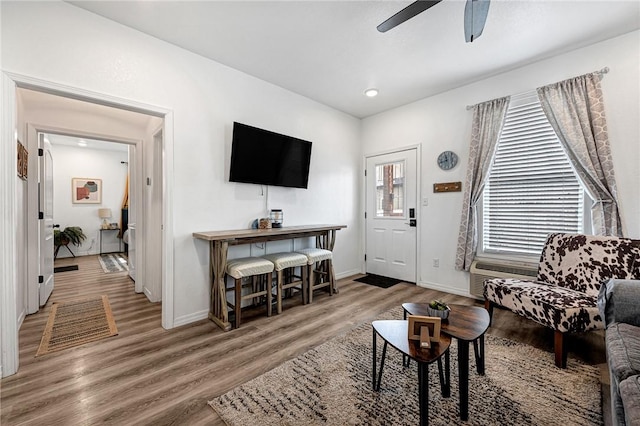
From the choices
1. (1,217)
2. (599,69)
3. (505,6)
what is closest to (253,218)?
(1,217)

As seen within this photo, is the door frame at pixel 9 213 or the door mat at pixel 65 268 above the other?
the door frame at pixel 9 213

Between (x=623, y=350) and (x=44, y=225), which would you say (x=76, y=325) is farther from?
(x=623, y=350)

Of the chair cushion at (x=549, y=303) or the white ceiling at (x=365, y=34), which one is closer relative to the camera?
the chair cushion at (x=549, y=303)

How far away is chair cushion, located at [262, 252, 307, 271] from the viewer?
2.92 m

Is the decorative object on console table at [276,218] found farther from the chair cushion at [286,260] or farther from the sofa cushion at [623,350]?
the sofa cushion at [623,350]

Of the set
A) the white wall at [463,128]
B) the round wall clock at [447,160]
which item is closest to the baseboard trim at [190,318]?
the white wall at [463,128]

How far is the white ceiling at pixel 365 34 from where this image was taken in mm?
2111

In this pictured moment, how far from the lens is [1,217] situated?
5.84ft

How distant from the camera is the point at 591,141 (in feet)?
8.39

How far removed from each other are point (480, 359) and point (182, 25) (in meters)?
3.52

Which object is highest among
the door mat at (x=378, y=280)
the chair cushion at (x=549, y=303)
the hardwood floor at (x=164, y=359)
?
the chair cushion at (x=549, y=303)

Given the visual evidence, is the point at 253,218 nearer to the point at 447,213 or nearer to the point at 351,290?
the point at 351,290

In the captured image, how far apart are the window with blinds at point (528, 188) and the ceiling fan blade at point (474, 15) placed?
5.75 ft

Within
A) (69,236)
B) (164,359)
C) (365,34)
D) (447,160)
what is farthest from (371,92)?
(69,236)
